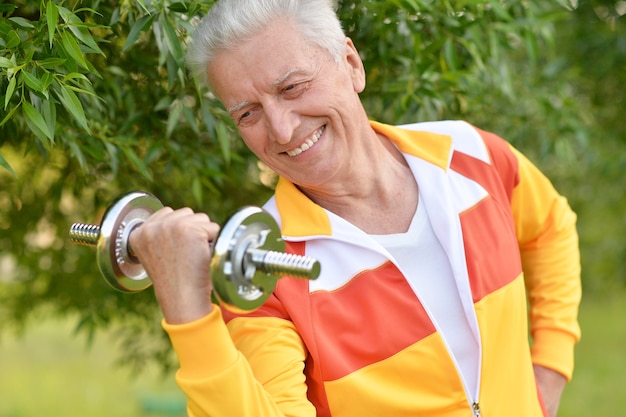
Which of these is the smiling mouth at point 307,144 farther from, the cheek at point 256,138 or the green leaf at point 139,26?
the green leaf at point 139,26

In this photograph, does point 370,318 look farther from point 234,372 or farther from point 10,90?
point 10,90

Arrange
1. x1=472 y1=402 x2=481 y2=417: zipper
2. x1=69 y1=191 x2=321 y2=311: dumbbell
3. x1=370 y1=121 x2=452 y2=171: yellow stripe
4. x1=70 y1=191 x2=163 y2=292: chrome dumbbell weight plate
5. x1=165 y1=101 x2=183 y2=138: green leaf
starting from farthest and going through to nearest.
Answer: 1. x1=165 y1=101 x2=183 y2=138: green leaf
2. x1=370 y1=121 x2=452 y2=171: yellow stripe
3. x1=472 y1=402 x2=481 y2=417: zipper
4. x1=70 y1=191 x2=163 y2=292: chrome dumbbell weight plate
5. x1=69 y1=191 x2=321 y2=311: dumbbell

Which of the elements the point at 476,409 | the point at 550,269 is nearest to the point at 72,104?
the point at 476,409

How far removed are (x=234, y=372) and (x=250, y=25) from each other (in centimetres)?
77

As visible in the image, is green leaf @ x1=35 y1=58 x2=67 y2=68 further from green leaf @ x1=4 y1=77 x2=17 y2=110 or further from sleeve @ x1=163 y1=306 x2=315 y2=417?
sleeve @ x1=163 y1=306 x2=315 y2=417

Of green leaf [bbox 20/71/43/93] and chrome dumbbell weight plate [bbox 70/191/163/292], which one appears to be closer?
chrome dumbbell weight plate [bbox 70/191/163/292]

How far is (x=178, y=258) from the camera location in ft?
5.22

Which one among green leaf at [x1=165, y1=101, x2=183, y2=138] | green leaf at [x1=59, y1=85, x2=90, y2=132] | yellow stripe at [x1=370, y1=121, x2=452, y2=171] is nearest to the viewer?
green leaf at [x1=59, y1=85, x2=90, y2=132]

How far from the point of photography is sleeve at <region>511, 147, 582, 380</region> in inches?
99.2

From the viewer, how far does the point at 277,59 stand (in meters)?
1.95

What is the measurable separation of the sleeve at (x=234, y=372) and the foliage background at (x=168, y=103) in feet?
2.00

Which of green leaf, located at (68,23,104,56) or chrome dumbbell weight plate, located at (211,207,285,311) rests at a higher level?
green leaf, located at (68,23,104,56)

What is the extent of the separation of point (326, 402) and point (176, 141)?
1.08 metres

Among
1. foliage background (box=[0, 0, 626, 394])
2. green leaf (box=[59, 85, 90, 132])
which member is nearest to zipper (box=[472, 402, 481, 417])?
foliage background (box=[0, 0, 626, 394])
